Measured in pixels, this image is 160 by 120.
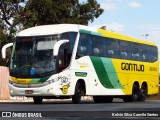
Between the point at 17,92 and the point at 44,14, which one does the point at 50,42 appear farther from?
the point at 44,14

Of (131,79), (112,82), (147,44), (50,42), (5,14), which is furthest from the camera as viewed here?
(5,14)

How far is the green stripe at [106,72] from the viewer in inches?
980

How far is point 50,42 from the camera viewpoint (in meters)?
22.9

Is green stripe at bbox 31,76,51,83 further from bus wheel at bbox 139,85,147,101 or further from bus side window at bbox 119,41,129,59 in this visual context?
bus wheel at bbox 139,85,147,101

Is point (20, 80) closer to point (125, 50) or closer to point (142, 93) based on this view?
point (125, 50)

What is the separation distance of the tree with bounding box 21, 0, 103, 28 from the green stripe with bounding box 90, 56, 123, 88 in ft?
46.5

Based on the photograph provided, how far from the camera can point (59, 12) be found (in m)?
40.8

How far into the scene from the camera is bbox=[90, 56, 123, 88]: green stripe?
24894 mm

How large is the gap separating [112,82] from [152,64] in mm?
5286

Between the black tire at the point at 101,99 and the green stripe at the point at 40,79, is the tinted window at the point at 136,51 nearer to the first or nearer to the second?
the black tire at the point at 101,99

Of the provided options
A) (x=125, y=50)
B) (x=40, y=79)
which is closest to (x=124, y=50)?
(x=125, y=50)

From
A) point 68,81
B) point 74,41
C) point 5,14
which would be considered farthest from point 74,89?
point 5,14

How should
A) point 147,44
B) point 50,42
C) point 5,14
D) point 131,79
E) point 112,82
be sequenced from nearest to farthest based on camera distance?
1. point 50,42
2. point 112,82
3. point 131,79
4. point 147,44
5. point 5,14

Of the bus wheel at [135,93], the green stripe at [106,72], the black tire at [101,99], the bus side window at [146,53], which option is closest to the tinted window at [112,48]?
the green stripe at [106,72]
